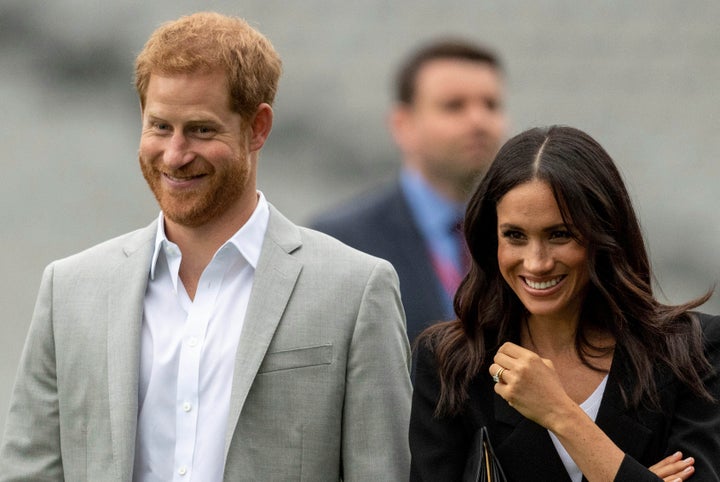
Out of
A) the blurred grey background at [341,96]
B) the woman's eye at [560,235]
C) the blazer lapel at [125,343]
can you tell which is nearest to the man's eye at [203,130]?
the blazer lapel at [125,343]

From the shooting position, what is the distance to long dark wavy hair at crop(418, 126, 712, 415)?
304 centimetres

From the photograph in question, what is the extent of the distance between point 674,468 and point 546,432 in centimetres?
26

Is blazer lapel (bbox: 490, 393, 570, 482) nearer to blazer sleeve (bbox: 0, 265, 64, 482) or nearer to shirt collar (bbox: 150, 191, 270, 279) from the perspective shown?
shirt collar (bbox: 150, 191, 270, 279)

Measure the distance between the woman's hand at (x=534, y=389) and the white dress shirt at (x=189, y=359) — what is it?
0.60 m

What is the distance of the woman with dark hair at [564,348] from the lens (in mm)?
2982

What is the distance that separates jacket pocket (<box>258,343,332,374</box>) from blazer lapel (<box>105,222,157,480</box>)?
295 millimetres

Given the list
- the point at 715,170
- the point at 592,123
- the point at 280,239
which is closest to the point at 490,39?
the point at 592,123

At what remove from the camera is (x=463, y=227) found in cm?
323

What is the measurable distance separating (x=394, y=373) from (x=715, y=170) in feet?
22.4

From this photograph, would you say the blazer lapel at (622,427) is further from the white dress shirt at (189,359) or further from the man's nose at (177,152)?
the man's nose at (177,152)

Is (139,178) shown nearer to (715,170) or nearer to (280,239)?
(715,170)

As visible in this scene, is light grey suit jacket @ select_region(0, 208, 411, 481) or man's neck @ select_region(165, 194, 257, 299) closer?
light grey suit jacket @ select_region(0, 208, 411, 481)

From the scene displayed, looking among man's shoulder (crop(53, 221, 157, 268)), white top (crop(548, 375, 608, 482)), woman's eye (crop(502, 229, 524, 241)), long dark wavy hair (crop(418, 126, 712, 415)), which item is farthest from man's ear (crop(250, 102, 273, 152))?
white top (crop(548, 375, 608, 482))

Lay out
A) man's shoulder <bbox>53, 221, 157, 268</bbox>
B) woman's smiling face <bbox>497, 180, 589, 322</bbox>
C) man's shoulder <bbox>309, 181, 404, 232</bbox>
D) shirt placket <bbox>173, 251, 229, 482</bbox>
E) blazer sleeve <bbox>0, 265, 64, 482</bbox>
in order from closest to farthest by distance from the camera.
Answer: woman's smiling face <bbox>497, 180, 589, 322</bbox>
shirt placket <bbox>173, 251, 229, 482</bbox>
blazer sleeve <bbox>0, 265, 64, 482</bbox>
man's shoulder <bbox>53, 221, 157, 268</bbox>
man's shoulder <bbox>309, 181, 404, 232</bbox>
